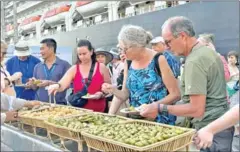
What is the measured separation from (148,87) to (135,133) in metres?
0.41

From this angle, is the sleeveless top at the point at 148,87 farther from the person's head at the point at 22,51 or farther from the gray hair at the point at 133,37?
the person's head at the point at 22,51

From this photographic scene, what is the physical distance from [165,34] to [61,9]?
13.8 m

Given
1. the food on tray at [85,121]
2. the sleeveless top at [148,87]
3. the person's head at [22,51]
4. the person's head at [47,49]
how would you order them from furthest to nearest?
1. the person's head at [22,51]
2. the person's head at [47,49]
3. the sleeveless top at [148,87]
4. the food on tray at [85,121]

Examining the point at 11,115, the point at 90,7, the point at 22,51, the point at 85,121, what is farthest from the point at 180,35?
the point at 90,7

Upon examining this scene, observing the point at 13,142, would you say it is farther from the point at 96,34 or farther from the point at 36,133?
the point at 96,34

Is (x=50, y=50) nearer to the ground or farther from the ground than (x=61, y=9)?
nearer to the ground

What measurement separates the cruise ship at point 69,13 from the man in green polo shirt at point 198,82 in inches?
267

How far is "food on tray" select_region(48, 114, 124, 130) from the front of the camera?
6.16 ft

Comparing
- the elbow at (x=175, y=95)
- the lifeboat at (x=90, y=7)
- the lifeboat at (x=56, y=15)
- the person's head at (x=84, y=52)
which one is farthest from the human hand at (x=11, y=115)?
the lifeboat at (x=56, y=15)

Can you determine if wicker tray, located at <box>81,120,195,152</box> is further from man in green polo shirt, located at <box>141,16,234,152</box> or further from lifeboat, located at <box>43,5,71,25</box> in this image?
lifeboat, located at <box>43,5,71,25</box>

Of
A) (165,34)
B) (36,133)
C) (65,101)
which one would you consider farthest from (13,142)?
(165,34)

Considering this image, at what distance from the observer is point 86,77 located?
2.63 meters

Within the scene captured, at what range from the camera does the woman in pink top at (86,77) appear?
2617 mm

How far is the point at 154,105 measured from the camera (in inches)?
69.1
